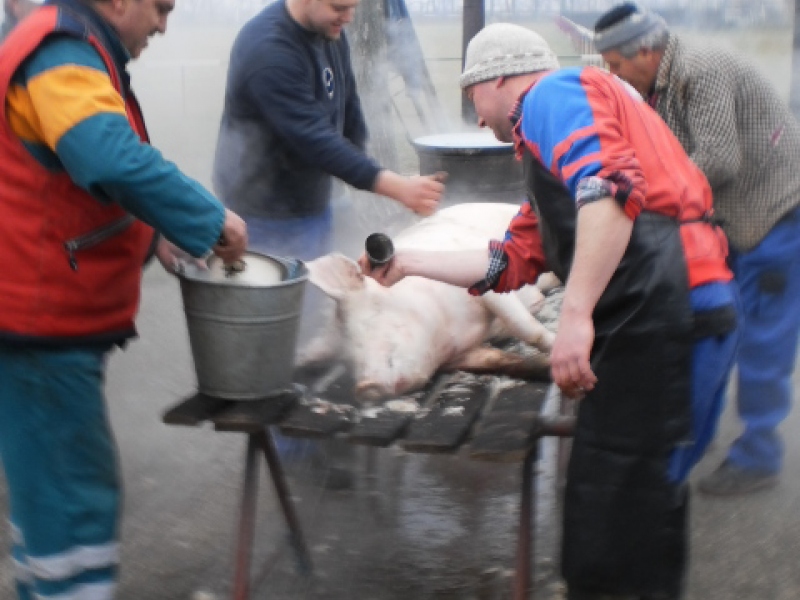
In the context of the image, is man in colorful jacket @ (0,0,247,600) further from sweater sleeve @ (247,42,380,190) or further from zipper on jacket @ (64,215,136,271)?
sweater sleeve @ (247,42,380,190)

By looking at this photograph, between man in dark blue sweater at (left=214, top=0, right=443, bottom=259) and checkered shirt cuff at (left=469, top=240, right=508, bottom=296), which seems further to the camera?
man in dark blue sweater at (left=214, top=0, right=443, bottom=259)

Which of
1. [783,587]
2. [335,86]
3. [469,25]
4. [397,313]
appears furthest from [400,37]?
[783,587]

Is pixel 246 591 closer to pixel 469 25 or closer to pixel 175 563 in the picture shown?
pixel 175 563

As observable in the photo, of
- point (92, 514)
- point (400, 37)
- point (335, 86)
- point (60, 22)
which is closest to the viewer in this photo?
point (60, 22)

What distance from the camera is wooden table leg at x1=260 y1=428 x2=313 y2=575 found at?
129 inches

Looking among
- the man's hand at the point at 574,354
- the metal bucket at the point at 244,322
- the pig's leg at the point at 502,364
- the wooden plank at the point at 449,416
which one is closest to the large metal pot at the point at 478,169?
the pig's leg at the point at 502,364

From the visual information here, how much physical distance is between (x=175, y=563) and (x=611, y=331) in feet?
6.38

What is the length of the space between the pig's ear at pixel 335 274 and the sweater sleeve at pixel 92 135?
3.58 feet

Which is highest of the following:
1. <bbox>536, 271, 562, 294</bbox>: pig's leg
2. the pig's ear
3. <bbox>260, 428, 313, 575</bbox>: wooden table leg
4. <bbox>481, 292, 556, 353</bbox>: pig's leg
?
the pig's ear

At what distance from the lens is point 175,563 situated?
3.66 metres

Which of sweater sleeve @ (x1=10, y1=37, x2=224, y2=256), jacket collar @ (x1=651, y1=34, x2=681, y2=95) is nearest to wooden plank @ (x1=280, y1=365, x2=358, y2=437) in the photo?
sweater sleeve @ (x1=10, y1=37, x2=224, y2=256)

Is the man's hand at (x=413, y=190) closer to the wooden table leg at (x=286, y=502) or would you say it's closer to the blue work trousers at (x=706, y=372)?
the wooden table leg at (x=286, y=502)

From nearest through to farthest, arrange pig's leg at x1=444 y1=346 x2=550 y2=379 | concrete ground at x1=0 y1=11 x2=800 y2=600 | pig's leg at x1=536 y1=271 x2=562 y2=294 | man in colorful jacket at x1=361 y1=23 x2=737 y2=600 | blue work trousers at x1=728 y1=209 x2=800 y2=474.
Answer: man in colorful jacket at x1=361 y1=23 x2=737 y2=600, pig's leg at x1=444 y1=346 x2=550 y2=379, concrete ground at x1=0 y1=11 x2=800 y2=600, blue work trousers at x1=728 y1=209 x2=800 y2=474, pig's leg at x1=536 y1=271 x2=562 y2=294

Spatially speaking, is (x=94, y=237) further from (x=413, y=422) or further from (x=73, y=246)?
(x=413, y=422)
